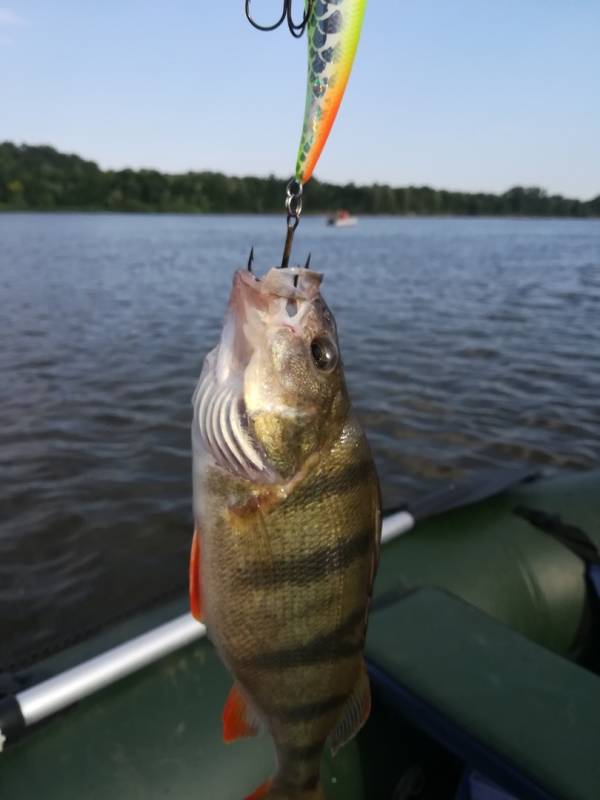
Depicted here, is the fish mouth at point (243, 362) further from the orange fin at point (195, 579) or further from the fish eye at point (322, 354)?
the orange fin at point (195, 579)

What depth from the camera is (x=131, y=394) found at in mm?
10164

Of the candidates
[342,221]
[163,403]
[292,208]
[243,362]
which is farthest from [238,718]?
[342,221]

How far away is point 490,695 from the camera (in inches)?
95.6

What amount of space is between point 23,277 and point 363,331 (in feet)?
42.2

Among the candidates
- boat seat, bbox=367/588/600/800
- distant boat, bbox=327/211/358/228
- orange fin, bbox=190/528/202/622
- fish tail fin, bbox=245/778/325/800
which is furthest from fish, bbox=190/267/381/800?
distant boat, bbox=327/211/358/228

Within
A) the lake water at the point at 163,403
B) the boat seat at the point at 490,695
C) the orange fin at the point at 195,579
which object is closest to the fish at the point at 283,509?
the orange fin at the point at 195,579

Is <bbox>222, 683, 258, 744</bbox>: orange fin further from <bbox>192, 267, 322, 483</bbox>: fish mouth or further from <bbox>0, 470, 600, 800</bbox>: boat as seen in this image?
<bbox>0, 470, 600, 800</bbox>: boat

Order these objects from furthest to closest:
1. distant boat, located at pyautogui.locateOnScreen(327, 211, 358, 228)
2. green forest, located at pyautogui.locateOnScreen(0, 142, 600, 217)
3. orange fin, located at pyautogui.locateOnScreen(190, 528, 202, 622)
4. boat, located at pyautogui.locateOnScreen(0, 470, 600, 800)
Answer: green forest, located at pyautogui.locateOnScreen(0, 142, 600, 217) → distant boat, located at pyautogui.locateOnScreen(327, 211, 358, 228) → boat, located at pyautogui.locateOnScreen(0, 470, 600, 800) → orange fin, located at pyautogui.locateOnScreen(190, 528, 202, 622)

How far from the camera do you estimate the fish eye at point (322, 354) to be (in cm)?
175

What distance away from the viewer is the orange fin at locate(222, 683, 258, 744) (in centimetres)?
181

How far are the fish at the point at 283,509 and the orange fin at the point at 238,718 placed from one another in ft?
0.13

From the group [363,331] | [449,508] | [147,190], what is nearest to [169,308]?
[363,331]

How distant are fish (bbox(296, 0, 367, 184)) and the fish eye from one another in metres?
0.62

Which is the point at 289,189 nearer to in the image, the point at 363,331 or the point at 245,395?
the point at 245,395
